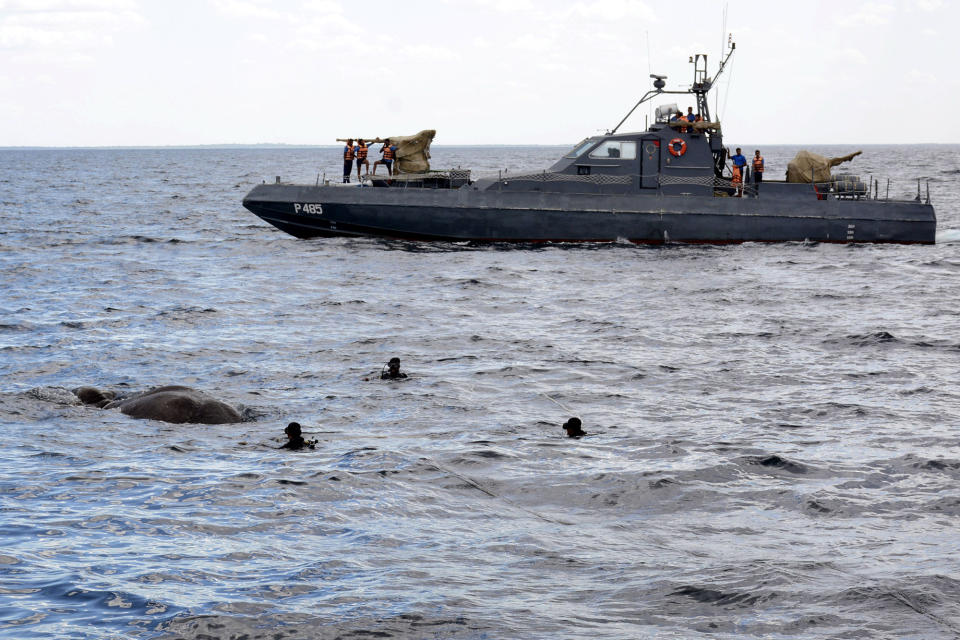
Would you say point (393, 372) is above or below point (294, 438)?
above

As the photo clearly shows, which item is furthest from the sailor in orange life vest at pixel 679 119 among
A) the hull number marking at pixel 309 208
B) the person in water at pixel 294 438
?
the person in water at pixel 294 438

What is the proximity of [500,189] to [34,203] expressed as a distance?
139 feet

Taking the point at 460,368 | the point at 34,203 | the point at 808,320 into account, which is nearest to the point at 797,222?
the point at 808,320

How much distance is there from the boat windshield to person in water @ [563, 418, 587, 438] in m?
21.4

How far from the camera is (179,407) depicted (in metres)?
Result: 14.6

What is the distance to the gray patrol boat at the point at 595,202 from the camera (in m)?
33.1

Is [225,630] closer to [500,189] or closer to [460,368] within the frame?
[460,368]

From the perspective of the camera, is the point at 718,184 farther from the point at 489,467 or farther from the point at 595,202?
the point at 489,467

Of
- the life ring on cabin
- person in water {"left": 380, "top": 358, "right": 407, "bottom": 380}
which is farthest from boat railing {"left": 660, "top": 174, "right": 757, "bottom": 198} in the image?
person in water {"left": 380, "top": 358, "right": 407, "bottom": 380}

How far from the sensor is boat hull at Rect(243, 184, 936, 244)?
33031mm

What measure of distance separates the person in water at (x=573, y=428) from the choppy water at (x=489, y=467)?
284 mm

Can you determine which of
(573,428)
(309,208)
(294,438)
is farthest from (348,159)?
(294,438)

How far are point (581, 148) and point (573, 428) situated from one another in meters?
22.2

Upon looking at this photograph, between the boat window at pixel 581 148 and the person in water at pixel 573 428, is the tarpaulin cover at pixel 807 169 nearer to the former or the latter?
the boat window at pixel 581 148
